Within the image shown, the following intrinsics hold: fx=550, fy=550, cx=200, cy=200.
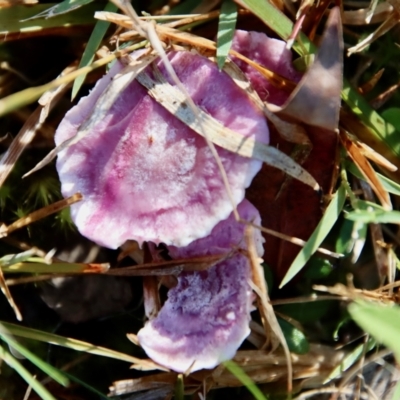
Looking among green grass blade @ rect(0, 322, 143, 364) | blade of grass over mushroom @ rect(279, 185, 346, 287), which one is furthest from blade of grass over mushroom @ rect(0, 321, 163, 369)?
blade of grass over mushroom @ rect(279, 185, 346, 287)

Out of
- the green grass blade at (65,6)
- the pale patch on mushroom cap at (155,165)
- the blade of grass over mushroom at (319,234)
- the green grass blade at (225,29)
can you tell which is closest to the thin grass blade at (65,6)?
the green grass blade at (65,6)

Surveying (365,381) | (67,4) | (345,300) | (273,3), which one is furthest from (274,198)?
(67,4)

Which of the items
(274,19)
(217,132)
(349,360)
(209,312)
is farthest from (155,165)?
(349,360)

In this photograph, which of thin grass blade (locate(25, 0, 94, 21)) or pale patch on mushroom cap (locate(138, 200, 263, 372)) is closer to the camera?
pale patch on mushroom cap (locate(138, 200, 263, 372))

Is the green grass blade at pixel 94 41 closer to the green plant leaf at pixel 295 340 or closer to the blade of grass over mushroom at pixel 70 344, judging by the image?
the blade of grass over mushroom at pixel 70 344

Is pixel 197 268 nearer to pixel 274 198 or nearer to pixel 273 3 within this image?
pixel 274 198

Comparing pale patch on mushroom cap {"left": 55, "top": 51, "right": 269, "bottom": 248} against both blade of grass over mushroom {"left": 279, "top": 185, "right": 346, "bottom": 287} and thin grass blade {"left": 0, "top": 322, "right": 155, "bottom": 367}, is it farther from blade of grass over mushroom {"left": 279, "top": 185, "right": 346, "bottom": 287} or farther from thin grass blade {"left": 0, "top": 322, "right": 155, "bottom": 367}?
thin grass blade {"left": 0, "top": 322, "right": 155, "bottom": 367}

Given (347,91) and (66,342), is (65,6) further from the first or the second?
(66,342)
